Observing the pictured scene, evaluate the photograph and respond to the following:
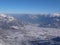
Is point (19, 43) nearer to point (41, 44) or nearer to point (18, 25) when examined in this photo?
point (41, 44)

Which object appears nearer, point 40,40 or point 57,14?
point 40,40

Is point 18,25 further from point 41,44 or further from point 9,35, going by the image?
point 41,44

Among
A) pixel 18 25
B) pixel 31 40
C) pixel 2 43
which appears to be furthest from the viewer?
pixel 18 25

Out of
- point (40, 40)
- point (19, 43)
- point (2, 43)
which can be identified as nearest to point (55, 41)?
point (40, 40)

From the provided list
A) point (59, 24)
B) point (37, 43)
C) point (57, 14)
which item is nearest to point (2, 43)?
point (37, 43)

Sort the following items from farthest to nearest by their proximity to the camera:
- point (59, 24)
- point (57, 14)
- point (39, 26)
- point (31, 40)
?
point (57, 14) < point (59, 24) < point (39, 26) < point (31, 40)

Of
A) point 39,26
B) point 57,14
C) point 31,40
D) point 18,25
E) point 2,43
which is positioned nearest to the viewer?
point 2,43

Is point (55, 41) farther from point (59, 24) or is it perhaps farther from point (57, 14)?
point (57, 14)

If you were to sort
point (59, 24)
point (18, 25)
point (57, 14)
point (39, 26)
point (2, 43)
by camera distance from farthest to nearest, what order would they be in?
point (57, 14)
point (59, 24)
point (39, 26)
point (18, 25)
point (2, 43)

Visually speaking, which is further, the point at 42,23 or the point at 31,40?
the point at 42,23
